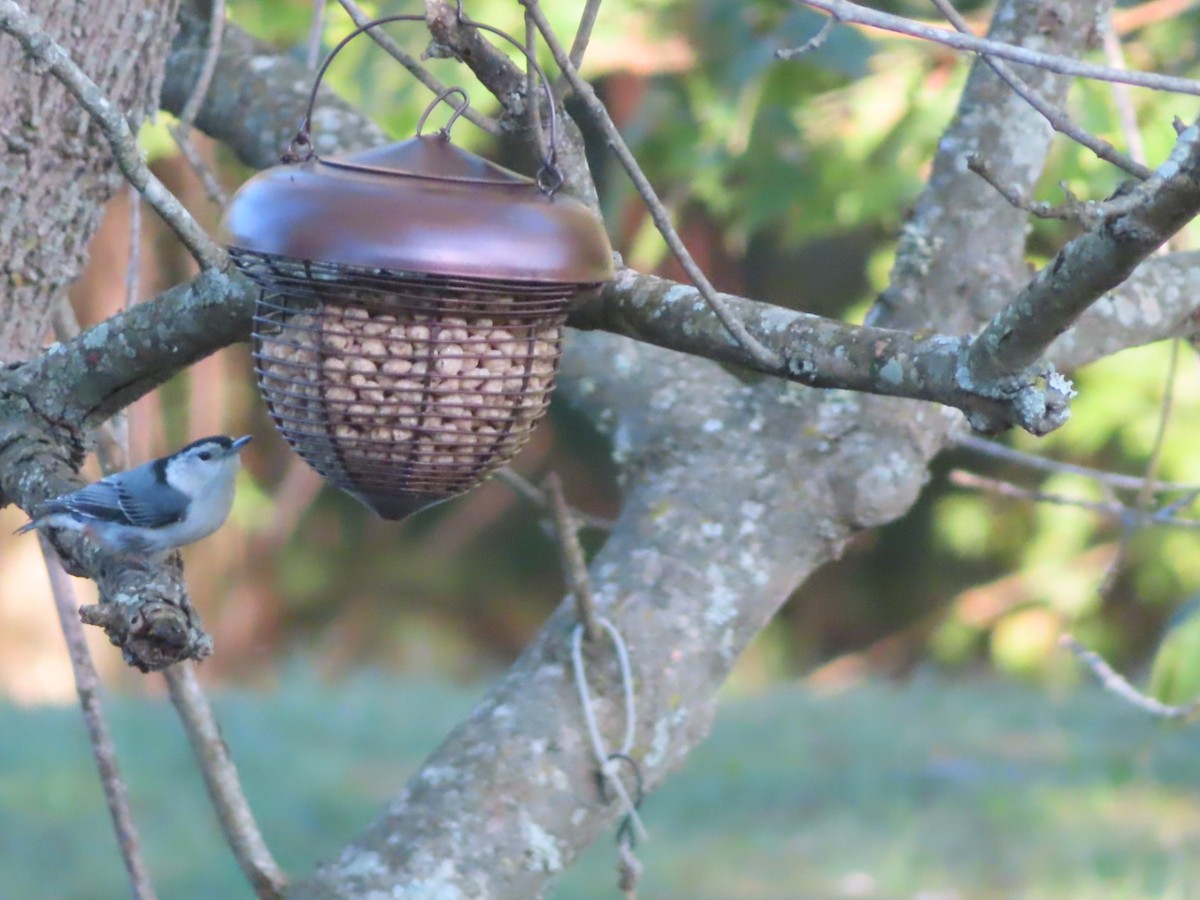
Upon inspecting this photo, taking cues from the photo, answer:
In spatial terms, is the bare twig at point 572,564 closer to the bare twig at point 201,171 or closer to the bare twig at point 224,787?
the bare twig at point 224,787

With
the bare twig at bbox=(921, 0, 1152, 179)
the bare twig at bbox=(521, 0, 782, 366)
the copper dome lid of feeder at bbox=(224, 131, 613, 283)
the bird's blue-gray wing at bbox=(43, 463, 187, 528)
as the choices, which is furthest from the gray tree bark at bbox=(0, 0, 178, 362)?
the bare twig at bbox=(921, 0, 1152, 179)

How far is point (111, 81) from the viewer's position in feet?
6.65

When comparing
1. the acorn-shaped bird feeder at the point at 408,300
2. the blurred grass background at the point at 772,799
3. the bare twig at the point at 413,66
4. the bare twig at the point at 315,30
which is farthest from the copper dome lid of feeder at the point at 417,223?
the blurred grass background at the point at 772,799

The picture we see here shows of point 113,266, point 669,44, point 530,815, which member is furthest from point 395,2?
point 113,266

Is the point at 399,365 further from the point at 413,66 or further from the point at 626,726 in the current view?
the point at 626,726

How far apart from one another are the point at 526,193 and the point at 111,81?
96cm

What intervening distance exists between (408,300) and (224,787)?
3.48 feet

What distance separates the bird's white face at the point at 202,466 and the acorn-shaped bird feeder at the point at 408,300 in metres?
0.98

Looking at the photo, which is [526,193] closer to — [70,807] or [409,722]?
[70,807]

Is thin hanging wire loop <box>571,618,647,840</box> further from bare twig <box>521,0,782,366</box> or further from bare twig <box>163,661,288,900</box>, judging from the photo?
bare twig <box>521,0,782,366</box>

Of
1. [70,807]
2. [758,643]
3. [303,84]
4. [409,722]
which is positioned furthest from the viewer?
[758,643]

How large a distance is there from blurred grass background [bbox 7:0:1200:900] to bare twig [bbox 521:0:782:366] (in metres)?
0.67

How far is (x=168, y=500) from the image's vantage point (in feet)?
7.78

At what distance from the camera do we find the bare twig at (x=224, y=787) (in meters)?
2.06
